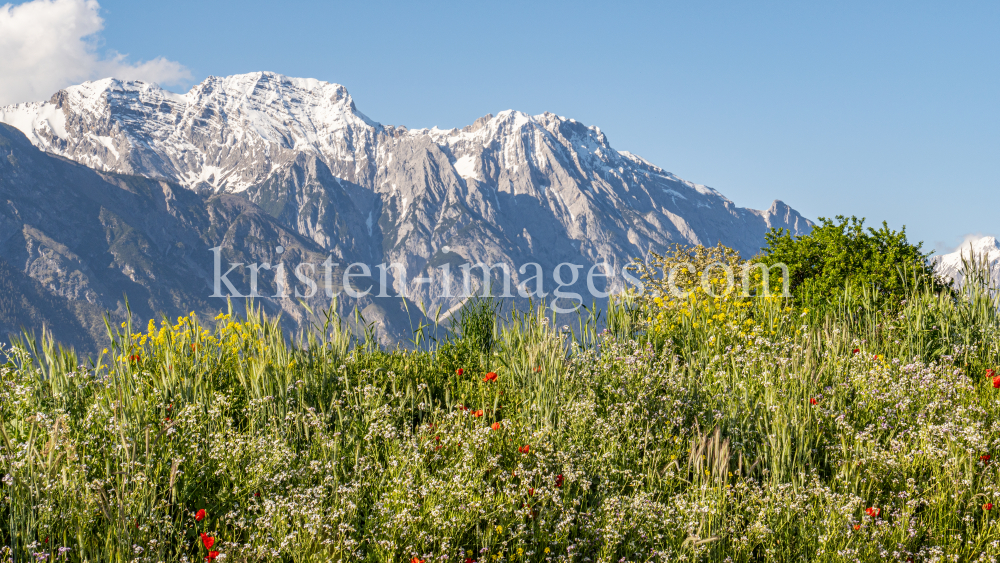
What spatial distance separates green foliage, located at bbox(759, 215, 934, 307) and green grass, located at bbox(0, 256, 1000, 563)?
16.0 feet

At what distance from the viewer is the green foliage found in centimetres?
1123

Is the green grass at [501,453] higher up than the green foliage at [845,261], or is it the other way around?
the green foliage at [845,261]

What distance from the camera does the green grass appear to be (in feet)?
11.0

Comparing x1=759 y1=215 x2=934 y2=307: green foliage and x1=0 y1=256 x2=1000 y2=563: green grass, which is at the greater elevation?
x1=759 y1=215 x2=934 y2=307: green foliage

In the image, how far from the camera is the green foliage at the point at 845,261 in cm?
1123

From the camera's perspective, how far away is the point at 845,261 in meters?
12.8

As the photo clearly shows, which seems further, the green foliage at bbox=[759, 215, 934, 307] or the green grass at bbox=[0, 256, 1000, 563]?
the green foliage at bbox=[759, 215, 934, 307]

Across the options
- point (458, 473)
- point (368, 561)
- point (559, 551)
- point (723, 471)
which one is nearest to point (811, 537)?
point (723, 471)

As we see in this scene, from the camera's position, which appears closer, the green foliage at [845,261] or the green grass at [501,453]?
the green grass at [501,453]

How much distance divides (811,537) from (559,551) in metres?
1.50

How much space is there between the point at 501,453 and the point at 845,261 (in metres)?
11.2

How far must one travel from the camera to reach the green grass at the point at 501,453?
3.34 meters

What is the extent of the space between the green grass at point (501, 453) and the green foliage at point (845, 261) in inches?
193

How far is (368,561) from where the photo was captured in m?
3.29
